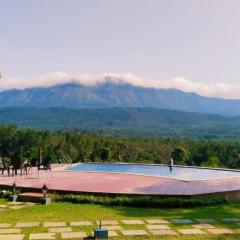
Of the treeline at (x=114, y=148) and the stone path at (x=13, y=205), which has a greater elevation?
the treeline at (x=114, y=148)

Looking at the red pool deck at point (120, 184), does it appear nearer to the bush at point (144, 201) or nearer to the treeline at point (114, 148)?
the bush at point (144, 201)

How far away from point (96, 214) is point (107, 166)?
1472 centimetres

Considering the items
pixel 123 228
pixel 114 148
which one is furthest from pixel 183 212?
pixel 114 148

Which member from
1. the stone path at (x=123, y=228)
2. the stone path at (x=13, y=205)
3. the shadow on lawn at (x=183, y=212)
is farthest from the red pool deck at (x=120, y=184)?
the stone path at (x=123, y=228)

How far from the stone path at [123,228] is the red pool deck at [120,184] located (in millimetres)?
3476

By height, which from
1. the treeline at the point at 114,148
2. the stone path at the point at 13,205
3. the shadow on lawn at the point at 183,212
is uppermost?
the treeline at the point at 114,148

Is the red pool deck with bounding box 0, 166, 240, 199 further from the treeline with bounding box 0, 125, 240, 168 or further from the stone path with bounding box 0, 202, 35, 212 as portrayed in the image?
the treeline with bounding box 0, 125, 240, 168

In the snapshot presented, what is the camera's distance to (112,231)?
9.82 m

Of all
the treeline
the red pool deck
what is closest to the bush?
the red pool deck

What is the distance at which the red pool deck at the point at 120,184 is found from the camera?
49.9 ft

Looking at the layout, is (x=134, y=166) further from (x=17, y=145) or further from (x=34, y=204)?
(x=17, y=145)

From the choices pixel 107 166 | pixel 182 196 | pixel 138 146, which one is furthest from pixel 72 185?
pixel 138 146

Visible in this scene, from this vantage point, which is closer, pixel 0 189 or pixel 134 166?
pixel 0 189

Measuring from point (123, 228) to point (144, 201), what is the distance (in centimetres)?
351
